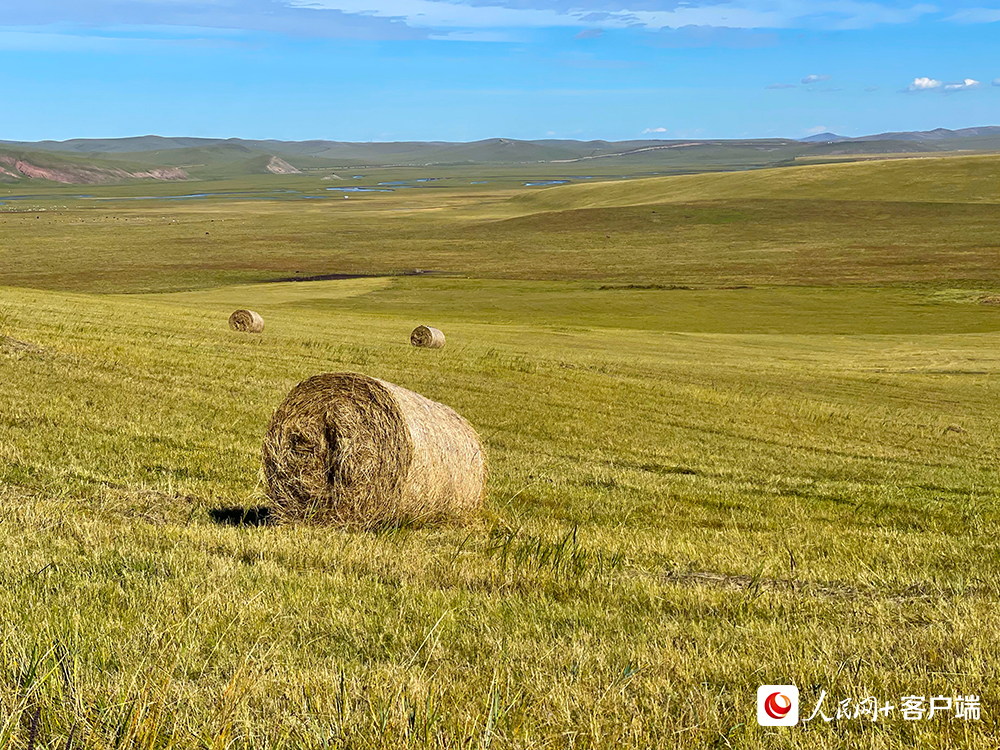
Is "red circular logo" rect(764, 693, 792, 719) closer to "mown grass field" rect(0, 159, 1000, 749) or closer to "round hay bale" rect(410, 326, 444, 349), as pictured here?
"mown grass field" rect(0, 159, 1000, 749)

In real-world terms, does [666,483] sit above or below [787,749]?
below

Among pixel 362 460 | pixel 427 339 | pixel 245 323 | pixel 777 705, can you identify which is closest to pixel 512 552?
pixel 362 460

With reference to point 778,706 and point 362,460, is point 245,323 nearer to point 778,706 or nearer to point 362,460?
point 362,460

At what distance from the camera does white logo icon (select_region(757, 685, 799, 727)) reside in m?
4.27

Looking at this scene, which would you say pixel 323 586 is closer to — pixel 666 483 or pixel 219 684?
pixel 219 684

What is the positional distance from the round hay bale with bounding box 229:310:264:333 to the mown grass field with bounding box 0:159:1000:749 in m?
0.98

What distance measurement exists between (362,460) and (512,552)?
232cm

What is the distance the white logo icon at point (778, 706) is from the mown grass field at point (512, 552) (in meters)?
0.08

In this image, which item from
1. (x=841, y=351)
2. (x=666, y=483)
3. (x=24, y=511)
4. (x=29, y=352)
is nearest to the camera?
(x=24, y=511)

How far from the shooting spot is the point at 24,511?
27.3 feet

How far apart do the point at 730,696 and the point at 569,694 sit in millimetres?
834

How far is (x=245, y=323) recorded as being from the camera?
3234 cm

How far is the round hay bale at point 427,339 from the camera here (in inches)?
1193

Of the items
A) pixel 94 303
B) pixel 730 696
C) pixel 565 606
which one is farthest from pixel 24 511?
pixel 94 303
